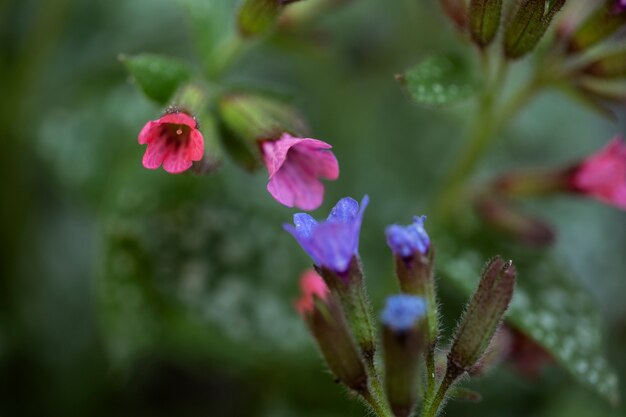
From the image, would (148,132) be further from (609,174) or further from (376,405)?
(609,174)

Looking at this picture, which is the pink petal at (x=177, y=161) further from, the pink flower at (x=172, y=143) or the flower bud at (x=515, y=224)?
the flower bud at (x=515, y=224)

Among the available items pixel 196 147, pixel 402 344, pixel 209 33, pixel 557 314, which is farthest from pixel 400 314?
pixel 209 33

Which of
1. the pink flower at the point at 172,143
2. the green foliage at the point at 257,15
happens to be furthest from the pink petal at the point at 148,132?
the green foliage at the point at 257,15

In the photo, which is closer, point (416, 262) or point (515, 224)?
point (416, 262)

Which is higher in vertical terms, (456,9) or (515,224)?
(456,9)

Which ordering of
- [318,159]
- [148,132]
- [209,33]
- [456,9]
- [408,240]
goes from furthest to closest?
[209,33]
[456,9]
[318,159]
[148,132]
[408,240]

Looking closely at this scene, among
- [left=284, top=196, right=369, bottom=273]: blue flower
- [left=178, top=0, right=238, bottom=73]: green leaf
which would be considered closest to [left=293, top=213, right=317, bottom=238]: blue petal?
[left=284, top=196, right=369, bottom=273]: blue flower

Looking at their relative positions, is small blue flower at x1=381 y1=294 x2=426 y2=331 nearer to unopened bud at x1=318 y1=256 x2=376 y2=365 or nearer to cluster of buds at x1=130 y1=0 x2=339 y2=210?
unopened bud at x1=318 y1=256 x2=376 y2=365

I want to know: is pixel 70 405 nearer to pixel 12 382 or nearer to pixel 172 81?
pixel 12 382
